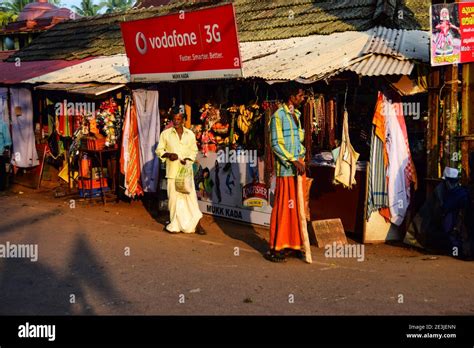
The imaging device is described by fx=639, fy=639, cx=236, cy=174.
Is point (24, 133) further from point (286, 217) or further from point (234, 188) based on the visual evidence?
point (286, 217)

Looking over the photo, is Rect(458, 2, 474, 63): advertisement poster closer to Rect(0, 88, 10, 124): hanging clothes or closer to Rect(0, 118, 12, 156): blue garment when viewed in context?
Rect(0, 118, 12, 156): blue garment

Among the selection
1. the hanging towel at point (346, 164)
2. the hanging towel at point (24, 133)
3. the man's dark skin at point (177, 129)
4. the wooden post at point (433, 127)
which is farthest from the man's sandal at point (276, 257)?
the hanging towel at point (24, 133)

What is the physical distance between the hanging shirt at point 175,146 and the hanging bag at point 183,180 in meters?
0.09

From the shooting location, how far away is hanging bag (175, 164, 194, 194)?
9.40m

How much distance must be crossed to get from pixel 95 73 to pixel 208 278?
25.0ft

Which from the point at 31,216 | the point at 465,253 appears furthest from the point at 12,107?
the point at 465,253

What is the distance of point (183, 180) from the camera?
9.41 m

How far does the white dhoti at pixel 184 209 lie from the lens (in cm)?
953

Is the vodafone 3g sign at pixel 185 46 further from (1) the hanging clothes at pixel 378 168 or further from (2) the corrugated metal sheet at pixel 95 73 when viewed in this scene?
(1) the hanging clothes at pixel 378 168

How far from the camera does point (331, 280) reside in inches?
274

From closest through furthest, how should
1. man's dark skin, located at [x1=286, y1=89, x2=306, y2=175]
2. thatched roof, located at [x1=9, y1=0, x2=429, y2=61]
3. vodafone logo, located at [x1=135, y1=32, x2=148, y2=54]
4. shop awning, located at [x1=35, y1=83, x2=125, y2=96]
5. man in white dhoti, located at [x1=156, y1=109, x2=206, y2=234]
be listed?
man's dark skin, located at [x1=286, y1=89, x2=306, y2=175] → man in white dhoti, located at [x1=156, y1=109, x2=206, y2=234] → thatched roof, located at [x1=9, y1=0, x2=429, y2=61] → vodafone logo, located at [x1=135, y1=32, x2=148, y2=54] → shop awning, located at [x1=35, y1=83, x2=125, y2=96]

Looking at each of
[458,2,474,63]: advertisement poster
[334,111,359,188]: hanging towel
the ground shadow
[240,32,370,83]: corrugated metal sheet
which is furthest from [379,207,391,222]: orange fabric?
the ground shadow

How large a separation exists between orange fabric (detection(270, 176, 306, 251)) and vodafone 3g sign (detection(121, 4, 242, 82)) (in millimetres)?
2325

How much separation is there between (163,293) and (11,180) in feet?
33.3
